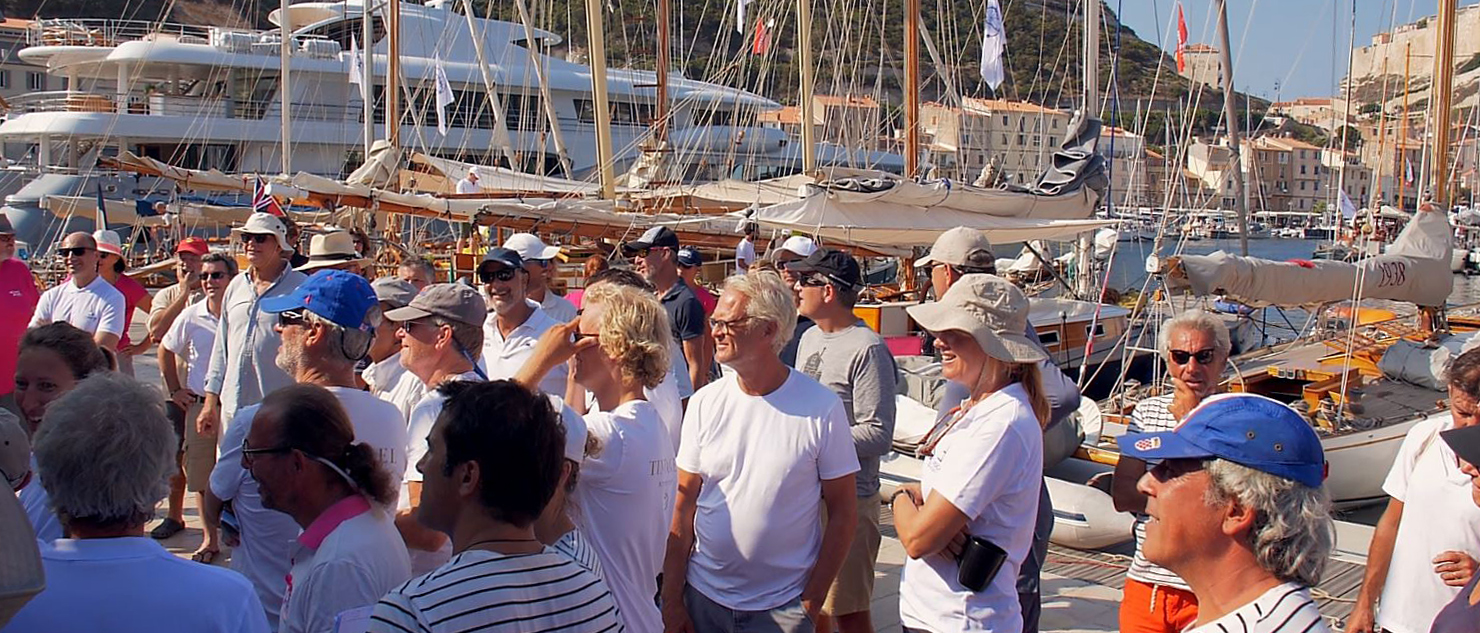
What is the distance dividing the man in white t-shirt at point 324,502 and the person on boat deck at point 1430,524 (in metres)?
2.56

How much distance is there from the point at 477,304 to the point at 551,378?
564 millimetres

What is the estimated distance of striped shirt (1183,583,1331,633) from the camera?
1.98 m

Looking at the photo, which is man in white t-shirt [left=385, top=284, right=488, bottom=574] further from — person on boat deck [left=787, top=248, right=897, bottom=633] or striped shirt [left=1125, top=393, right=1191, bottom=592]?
striped shirt [left=1125, top=393, right=1191, bottom=592]

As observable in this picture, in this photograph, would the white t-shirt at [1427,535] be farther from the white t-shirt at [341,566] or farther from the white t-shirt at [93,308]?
the white t-shirt at [93,308]

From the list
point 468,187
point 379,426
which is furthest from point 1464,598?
point 468,187

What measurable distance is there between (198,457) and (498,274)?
2.04 m

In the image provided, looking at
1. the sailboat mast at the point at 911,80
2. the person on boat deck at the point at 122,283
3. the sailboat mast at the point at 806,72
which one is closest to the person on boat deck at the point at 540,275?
the person on boat deck at the point at 122,283

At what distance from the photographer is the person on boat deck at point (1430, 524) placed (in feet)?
10.5

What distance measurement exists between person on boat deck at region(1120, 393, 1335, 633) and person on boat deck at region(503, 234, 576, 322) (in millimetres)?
3905

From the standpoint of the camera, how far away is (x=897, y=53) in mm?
82750

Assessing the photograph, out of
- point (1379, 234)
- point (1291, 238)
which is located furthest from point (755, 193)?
point (1291, 238)

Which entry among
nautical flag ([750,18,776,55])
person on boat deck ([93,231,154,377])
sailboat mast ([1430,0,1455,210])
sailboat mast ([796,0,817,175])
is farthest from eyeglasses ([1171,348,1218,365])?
nautical flag ([750,18,776,55])

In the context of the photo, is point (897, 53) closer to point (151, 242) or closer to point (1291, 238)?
point (1291, 238)

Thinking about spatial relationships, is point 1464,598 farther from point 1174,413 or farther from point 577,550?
point 577,550
